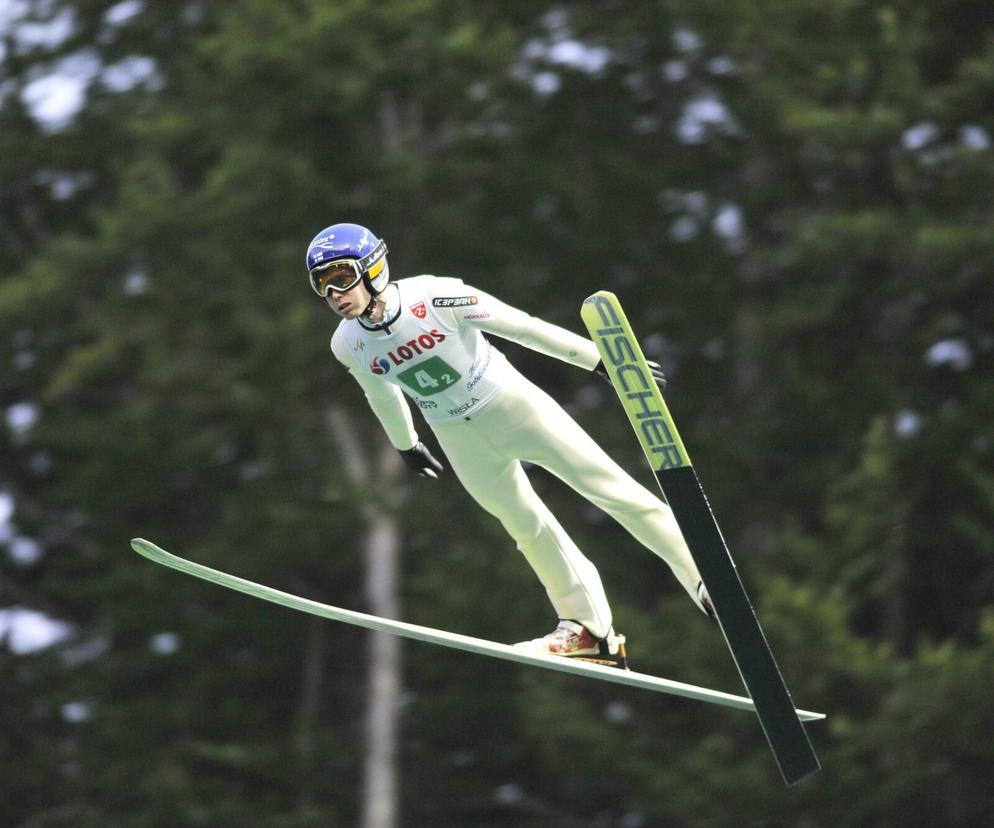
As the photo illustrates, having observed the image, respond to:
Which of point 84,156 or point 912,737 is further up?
point 84,156

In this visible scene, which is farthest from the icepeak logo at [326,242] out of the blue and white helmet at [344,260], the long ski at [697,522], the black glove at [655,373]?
the black glove at [655,373]

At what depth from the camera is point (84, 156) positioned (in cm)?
2052

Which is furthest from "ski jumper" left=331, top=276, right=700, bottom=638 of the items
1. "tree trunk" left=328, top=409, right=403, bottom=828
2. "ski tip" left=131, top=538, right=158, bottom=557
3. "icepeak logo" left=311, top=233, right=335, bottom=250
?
"tree trunk" left=328, top=409, right=403, bottom=828

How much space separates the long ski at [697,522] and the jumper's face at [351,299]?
711mm

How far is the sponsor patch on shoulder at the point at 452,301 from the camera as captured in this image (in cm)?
602

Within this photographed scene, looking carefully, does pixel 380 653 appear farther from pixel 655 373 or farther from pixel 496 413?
pixel 655 373

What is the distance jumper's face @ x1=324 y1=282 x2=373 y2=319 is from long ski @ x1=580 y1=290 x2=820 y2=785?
71 cm

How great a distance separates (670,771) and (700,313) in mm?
4792

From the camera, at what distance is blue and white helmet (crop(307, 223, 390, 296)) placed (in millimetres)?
5816

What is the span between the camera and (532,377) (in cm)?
1900

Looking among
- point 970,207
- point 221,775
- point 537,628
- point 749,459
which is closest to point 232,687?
point 221,775

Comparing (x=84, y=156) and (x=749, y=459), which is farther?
(x=84, y=156)

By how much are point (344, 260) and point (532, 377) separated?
13212 mm

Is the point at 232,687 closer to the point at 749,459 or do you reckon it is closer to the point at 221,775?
the point at 221,775
